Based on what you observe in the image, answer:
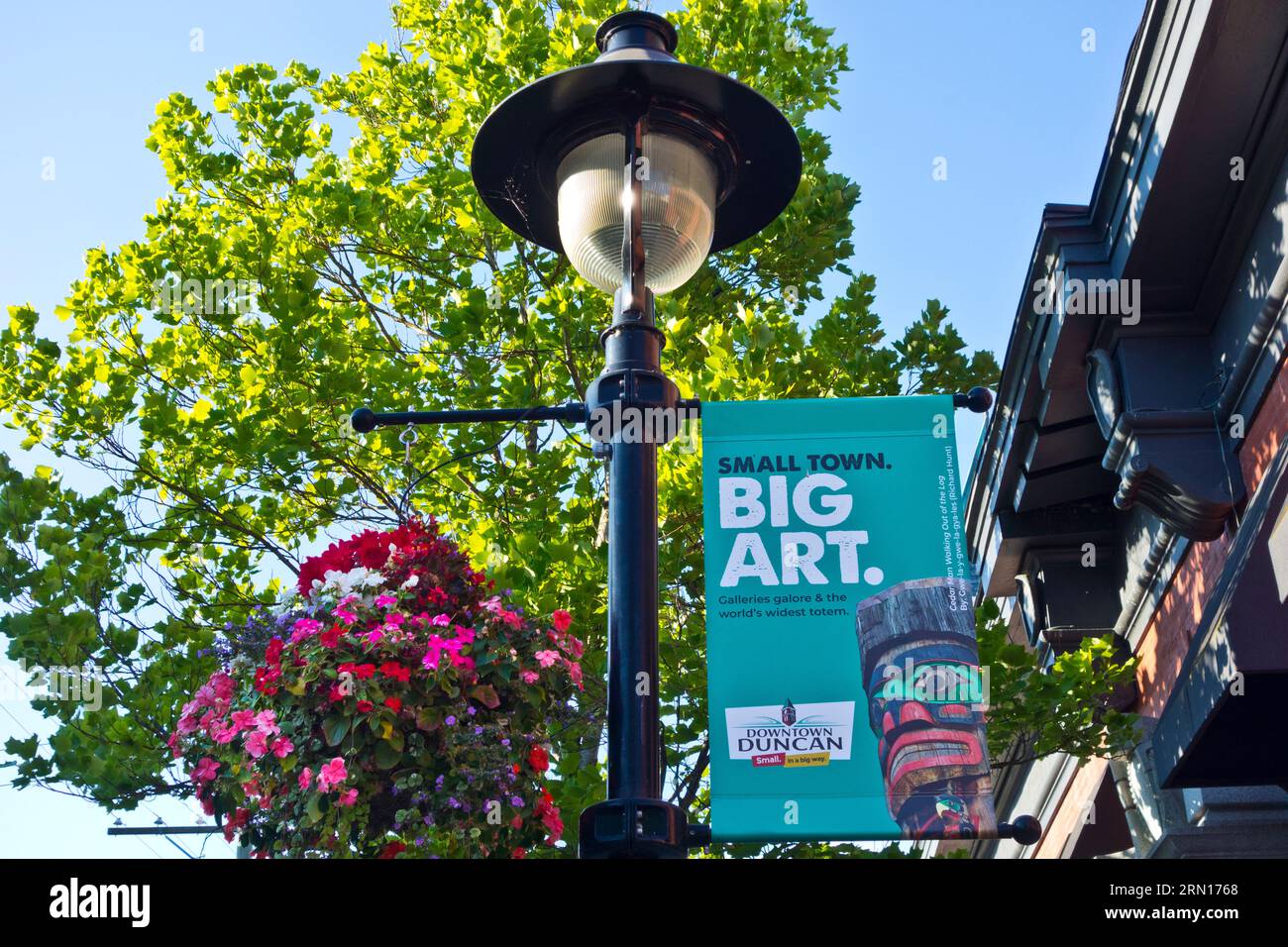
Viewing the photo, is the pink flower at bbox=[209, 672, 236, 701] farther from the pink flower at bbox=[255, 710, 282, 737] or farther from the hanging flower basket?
the pink flower at bbox=[255, 710, 282, 737]

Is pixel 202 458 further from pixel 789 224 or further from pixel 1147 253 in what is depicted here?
pixel 1147 253

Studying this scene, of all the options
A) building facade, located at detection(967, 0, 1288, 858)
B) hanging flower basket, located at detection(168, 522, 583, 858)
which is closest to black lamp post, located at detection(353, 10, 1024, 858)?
hanging flower basket, located at detection(168, 522, 583, 858)

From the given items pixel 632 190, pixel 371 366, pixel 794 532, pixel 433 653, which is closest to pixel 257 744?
pixel 433 653

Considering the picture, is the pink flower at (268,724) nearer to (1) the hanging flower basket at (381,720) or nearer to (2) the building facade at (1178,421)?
(1) the hanging flower basket at (381,720)

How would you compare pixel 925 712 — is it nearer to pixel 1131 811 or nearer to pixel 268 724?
pixel 268 724

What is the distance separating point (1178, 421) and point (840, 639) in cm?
529

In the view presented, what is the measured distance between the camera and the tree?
27.9 ft

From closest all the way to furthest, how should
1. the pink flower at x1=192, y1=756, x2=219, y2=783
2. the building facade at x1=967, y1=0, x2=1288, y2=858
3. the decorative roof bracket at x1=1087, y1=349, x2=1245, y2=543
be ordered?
the pink flower at x1=192, y1=756, x2=219, y2=783 → the building facade at x1=967, y1=0, x2=1288, y2=858 → the decorative roof bracket at x1=1087, y1=349, x2=1245, y2=543

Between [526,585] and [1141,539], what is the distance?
548 cm

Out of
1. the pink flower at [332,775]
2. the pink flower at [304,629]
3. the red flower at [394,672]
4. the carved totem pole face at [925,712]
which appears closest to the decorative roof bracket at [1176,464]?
the carved totem pole face at [925,712]

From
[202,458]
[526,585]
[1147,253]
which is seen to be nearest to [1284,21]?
[1147,253]

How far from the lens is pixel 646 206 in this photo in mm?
4816

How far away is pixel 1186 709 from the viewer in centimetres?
830

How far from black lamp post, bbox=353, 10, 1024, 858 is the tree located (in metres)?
3.30
